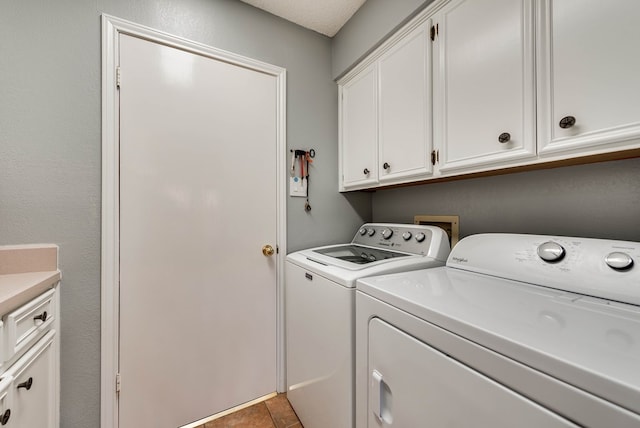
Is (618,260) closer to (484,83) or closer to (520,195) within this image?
(520,195)

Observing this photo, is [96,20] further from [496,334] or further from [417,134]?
[496,334]

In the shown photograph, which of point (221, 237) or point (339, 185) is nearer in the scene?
point (221, 237)

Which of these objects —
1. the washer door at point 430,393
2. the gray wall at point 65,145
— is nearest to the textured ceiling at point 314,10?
the gray wall at point 65,145

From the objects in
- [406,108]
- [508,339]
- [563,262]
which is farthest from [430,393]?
[406,108]

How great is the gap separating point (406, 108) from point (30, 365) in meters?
1.97

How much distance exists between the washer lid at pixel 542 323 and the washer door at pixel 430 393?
0.09 metres

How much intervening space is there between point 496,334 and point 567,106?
2.64 ft

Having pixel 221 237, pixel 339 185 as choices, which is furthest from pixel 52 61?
pixel 339 185

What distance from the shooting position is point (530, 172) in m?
1.17

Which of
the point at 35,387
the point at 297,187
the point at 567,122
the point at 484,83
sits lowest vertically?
the point at 35,387

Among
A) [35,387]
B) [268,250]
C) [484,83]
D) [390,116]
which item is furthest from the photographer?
[268,250]

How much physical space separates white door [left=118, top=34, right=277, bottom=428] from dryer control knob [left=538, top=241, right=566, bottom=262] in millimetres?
1379

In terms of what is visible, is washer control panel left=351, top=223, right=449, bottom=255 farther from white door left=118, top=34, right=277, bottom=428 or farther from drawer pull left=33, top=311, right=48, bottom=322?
drawer pull left=33, top=311, right=48, bottom=322

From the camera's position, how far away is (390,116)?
146 cm
